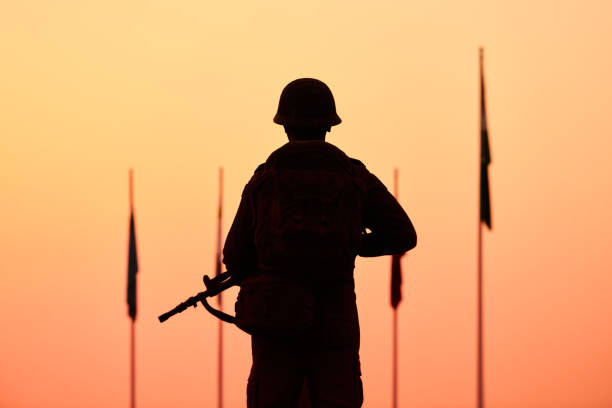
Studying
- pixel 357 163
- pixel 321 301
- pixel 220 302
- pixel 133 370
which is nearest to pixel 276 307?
pixel 321 301

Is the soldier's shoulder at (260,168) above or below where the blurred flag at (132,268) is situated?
above

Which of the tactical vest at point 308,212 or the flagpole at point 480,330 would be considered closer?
the tactical vest at point 308,212

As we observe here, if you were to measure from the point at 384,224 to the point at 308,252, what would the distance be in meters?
0.51

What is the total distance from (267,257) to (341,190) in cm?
56

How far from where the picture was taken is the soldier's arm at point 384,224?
7789mm

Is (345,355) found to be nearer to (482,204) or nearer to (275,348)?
(275,348)

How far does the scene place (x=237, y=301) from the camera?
7859 mm

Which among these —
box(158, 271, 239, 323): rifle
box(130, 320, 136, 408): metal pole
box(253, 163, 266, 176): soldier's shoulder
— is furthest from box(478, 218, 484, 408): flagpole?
box(253, 163, 266, 176): soldier's shoulder

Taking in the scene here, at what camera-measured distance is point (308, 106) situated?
7.81m

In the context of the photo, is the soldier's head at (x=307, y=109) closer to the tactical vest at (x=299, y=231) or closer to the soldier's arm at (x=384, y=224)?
the tactical vest at (x=299, y=231)

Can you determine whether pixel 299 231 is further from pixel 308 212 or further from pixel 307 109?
pixel 307 109

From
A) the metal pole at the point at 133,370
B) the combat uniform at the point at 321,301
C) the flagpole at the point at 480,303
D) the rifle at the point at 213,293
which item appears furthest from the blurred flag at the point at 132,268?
the combat uniform at the point at 321,301

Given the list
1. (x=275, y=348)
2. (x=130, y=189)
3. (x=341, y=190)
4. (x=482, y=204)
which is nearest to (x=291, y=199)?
(x=341, y=190)

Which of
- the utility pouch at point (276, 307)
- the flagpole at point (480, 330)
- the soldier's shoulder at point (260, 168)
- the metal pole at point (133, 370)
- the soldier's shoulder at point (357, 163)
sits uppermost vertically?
the soldier's shoulder at point (357, 163)
